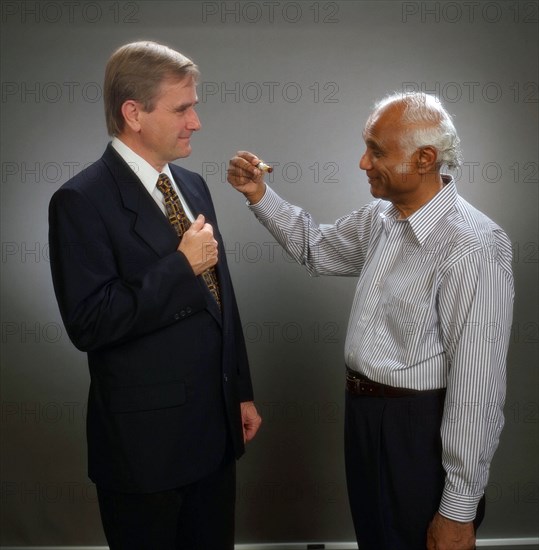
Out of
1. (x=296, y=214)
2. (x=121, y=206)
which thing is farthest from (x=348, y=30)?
(x=121, y=206)

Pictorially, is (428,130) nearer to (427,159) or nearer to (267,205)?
(427,159)

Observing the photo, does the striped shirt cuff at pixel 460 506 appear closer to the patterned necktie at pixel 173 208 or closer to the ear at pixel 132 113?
the patterned necktie at pixel 173 208

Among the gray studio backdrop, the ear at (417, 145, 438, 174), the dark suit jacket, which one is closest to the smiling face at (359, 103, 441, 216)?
the ear at (417, 145, 438, 174)

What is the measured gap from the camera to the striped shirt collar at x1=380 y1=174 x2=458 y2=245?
171 cm

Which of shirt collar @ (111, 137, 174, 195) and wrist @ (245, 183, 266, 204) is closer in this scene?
shirt collar @ (111, 137, 174, 195)

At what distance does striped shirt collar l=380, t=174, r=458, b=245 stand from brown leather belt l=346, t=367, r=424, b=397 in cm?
35

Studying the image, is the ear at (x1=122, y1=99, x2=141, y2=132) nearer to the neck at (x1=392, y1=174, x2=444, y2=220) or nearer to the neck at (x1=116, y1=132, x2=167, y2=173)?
the neck at (x1=116, y1=132, x2=167, y2=173)

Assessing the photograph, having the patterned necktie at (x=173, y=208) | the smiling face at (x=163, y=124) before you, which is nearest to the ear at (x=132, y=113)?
the smiling face at (x=163, y=124)

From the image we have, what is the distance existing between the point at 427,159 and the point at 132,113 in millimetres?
706

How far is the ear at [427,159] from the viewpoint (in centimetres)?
172

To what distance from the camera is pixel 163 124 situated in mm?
1737

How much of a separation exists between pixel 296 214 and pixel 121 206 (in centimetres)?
65

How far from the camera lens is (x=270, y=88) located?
108 inches

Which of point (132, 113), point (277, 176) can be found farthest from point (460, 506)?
point (277, 176)
